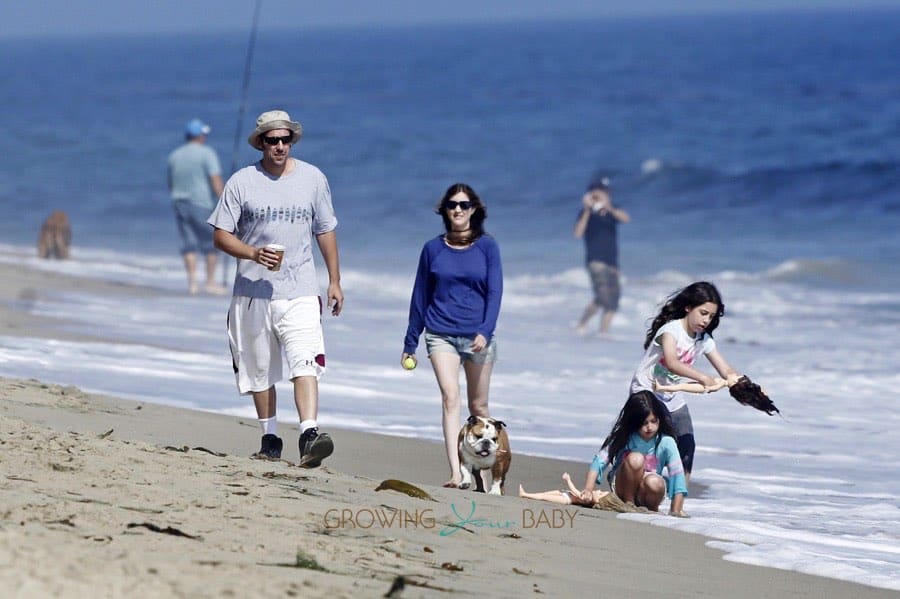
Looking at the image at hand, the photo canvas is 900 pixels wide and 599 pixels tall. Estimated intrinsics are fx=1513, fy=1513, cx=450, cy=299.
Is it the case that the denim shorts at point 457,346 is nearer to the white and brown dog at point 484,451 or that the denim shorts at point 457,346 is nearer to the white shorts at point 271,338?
the white and brown dog at point 484,451

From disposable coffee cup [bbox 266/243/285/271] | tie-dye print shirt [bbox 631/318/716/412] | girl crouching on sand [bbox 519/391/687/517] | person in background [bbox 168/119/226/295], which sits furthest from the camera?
person in background [bbox 168/119/226/295]

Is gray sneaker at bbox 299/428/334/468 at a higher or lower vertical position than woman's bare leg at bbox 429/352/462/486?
lower

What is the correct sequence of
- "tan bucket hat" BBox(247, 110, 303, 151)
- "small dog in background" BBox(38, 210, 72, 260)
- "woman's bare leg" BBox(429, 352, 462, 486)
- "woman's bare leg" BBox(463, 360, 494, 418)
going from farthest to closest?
"small dog in background" BBox(38, 210, 72, 260) → "woman's bare leg" BBox(463, 360, 494, 418) → "woman's bare leg" BBox(429, 352, 462, 486) → "tan bucket hat" BBox(247, 110, 303, 151)

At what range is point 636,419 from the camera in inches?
253

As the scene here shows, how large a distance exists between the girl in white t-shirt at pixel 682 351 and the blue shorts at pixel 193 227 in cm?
893

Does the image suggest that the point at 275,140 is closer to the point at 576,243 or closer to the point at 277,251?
the point at 277,251

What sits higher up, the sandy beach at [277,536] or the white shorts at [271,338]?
the white shorts at [271,338]

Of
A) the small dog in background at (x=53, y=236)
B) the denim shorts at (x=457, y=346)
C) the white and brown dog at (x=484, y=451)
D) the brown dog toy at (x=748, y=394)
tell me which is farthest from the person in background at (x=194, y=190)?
the brown dog toy at (x=748, y=394)

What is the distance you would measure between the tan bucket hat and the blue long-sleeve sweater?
860mm

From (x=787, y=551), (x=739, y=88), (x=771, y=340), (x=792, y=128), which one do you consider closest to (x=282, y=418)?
(x=787, y=551)

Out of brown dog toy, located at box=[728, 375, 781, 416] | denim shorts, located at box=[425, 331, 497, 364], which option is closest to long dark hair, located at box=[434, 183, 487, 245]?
denim shorts, located at box=[425, 331, 497, 364]

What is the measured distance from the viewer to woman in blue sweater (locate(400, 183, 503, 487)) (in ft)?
22.1

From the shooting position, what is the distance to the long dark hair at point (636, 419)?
6.42 metres

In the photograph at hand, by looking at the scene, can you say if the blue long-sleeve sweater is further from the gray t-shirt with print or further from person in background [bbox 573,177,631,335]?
person in background [bbox 573,177,631,335]
